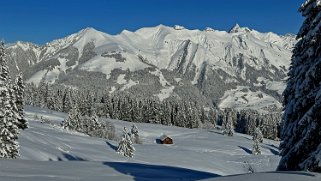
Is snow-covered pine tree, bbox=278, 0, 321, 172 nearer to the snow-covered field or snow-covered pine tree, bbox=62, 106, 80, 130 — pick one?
the snow-covered field

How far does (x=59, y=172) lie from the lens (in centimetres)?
2091

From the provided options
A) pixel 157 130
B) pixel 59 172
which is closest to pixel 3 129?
pixel 59 172

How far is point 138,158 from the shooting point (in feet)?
243

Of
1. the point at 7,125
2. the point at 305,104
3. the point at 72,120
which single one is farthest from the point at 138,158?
the point at 305,104

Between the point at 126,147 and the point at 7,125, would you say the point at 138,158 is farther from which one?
the point at 7,125

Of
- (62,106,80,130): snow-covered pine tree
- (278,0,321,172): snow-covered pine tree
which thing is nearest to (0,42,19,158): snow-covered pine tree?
(278,0,321,172): snow-covered pine tree

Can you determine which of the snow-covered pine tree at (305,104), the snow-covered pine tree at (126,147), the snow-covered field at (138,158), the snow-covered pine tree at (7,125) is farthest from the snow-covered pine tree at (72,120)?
the snow-covered pine tree at (305,104)

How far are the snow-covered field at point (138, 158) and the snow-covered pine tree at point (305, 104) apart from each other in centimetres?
345

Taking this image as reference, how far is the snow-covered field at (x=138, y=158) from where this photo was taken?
2081cm

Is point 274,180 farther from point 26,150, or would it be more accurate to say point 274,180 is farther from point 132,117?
point 132,117

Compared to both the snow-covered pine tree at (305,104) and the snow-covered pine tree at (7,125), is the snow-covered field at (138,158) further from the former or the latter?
the snow-covered pine tree at (305,104)

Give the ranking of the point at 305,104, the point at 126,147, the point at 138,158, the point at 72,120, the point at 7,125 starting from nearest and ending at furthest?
1. the point at 305,104
2. the point at 7,125
3. the point at 138,158
4. the point at 126,147
5. the point at 72,120

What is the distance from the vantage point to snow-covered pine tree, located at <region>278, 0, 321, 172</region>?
19.0m

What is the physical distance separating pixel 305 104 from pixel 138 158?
5518 centimetres
